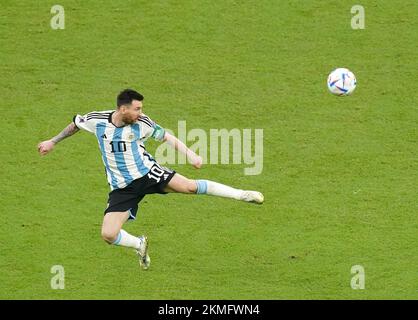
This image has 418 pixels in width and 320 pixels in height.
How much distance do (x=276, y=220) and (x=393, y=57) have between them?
4271 mm

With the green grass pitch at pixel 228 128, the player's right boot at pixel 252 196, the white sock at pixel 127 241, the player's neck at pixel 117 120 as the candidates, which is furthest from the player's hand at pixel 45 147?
the player's right boot at pixel 252 196

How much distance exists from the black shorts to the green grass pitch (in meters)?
0.92

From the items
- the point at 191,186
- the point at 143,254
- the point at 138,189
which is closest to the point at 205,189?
the point at 191,186

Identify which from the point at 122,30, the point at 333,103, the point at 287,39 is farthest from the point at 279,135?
the point at 122,30

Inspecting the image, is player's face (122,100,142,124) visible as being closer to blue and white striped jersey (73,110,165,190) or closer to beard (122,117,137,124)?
beard (122,117,137,124)

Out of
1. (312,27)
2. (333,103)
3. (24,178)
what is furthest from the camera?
(312,27)

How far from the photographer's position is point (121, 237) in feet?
44.6

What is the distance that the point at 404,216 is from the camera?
582 inches

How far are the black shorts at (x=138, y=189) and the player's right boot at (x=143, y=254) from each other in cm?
50

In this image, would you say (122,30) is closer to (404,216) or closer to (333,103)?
(333,103)

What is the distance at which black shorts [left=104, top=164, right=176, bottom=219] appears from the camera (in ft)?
44.1

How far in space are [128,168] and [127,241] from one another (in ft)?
3.06

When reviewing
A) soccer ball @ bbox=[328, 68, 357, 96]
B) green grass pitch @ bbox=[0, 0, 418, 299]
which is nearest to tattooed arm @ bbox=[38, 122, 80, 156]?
green grass pitch @ bbox=[0, 0, 418, 299]

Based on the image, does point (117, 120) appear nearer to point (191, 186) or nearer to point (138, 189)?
point (138, 189)
